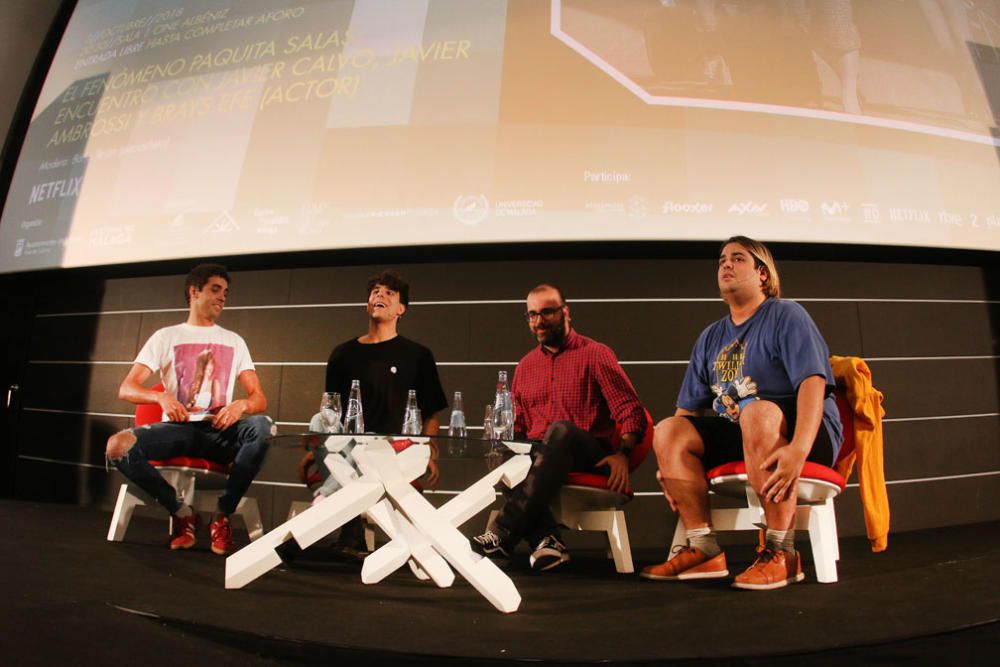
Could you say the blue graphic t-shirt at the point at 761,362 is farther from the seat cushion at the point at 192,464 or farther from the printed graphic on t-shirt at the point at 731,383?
the seat cushion at the point at 192,464

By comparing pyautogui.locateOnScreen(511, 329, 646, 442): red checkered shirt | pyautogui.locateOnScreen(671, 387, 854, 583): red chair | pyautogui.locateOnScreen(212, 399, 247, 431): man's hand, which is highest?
pyautogui.locateOnScreen(511, 329, 646, 442): red checkered shirt

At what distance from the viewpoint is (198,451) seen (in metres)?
2.40

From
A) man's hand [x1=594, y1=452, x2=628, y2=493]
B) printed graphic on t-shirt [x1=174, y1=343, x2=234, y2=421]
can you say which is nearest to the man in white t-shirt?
printed graphic on t-shirt [x1=174, y1=343, x2=234, y2=421]

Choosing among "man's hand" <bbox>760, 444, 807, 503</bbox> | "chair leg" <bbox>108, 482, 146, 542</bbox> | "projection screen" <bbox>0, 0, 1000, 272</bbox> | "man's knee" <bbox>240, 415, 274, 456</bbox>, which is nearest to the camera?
"man's hand" <bbox>760, 444, 807, 503</bbox>

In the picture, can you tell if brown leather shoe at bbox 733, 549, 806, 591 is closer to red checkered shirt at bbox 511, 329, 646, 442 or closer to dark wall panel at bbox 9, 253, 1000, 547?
red checkered shirt at bbox 511, 329, 646, 442

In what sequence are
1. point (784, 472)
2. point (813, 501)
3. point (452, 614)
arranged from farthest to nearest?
point (813, 501)
point (784, 472)
point (452, 614)

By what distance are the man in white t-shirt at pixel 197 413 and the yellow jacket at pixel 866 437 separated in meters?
1.97

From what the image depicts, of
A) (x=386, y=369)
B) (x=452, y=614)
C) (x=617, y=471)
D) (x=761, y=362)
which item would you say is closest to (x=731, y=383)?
(x=761, y=362)

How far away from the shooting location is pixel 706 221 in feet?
9.64

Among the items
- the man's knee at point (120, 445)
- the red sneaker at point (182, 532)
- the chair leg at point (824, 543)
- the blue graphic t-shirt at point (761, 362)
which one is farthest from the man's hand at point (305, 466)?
the chair leg at point (824, 543)

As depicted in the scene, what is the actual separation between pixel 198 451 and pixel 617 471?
1568 millimetres

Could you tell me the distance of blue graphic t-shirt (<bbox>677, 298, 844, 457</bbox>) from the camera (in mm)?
1777

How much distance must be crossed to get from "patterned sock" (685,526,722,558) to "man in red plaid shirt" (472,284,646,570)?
0.89 ft

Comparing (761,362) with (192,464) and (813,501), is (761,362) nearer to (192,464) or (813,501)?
(813,501)
